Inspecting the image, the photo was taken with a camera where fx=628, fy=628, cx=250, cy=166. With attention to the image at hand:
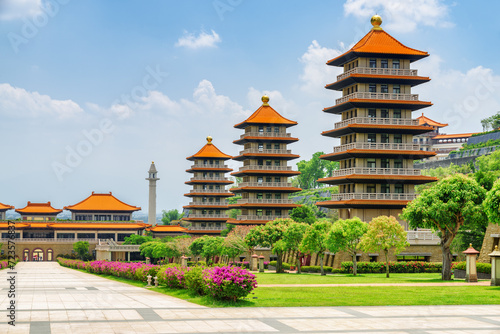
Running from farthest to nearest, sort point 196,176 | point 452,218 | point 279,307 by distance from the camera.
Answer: point 196,176 < point 452,218 < point 279,307

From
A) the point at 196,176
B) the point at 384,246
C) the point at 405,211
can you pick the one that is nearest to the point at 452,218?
the point at 405,211

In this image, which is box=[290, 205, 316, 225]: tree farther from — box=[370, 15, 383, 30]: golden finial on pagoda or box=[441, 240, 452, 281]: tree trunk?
box=[441, 240, 452, 281]: tree trunk

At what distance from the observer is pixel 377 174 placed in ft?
210

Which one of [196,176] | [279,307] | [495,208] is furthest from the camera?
[196,176]

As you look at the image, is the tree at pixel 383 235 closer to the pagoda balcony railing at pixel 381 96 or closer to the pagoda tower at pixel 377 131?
the pagoda tower at pixel 377 131

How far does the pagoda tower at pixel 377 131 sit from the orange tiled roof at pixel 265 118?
89.6 ft

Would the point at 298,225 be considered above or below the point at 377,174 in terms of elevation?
below

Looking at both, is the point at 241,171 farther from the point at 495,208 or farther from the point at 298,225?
the point at 495,208

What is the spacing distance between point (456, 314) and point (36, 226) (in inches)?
4509

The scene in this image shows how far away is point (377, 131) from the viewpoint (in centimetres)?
6506

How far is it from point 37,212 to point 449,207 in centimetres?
11659

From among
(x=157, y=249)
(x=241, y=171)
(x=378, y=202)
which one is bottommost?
(x=157, y=249)

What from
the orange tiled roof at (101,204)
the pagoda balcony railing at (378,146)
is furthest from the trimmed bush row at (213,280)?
the orange tiled roof at (101,204)

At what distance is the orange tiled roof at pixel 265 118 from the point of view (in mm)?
95375
